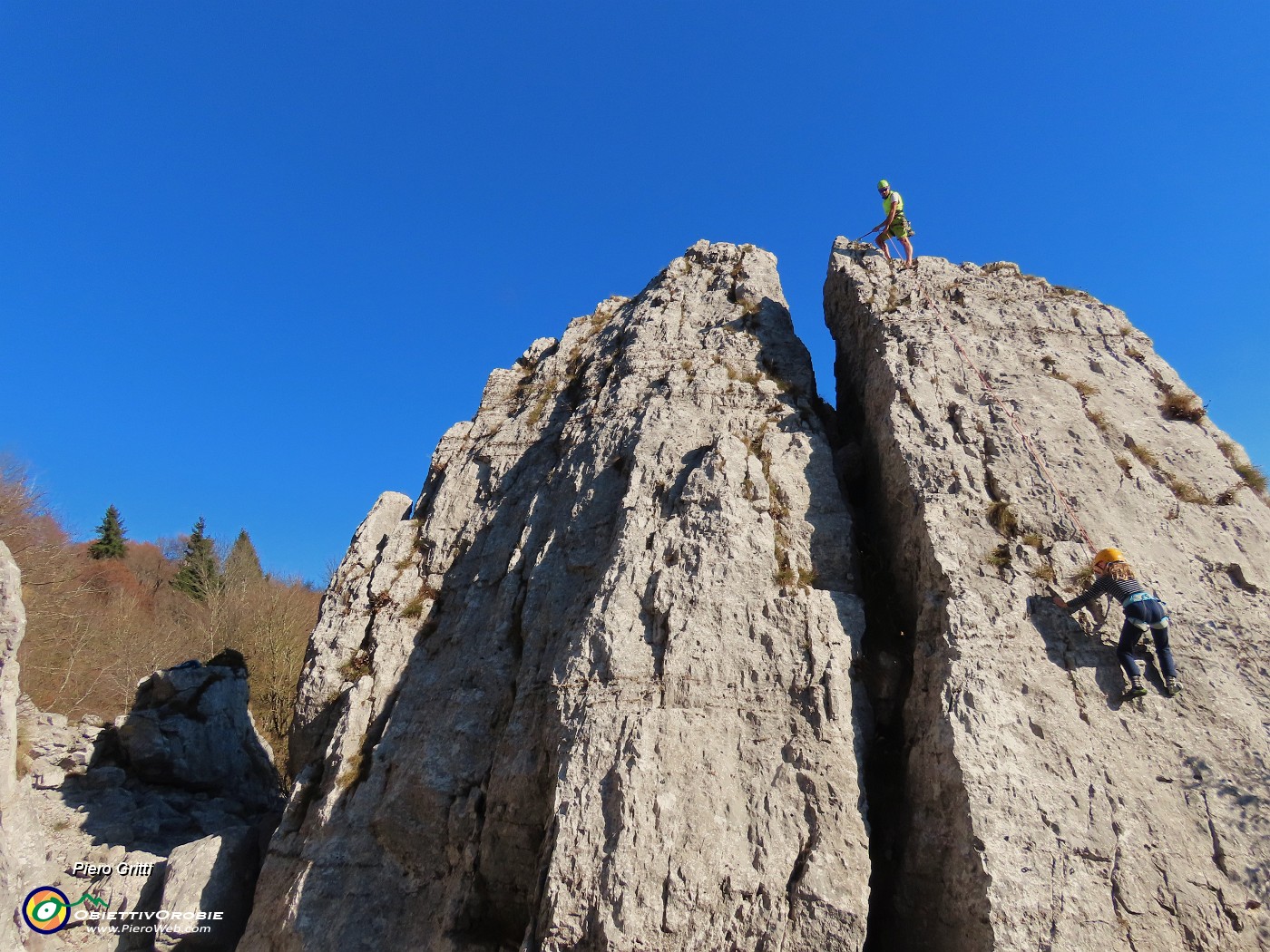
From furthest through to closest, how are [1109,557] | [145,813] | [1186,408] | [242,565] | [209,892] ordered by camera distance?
[242,565]
[145,813]
[1186,408]
[209,892]
[1109,557]

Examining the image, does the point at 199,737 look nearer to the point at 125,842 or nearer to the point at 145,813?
the point at 145,813

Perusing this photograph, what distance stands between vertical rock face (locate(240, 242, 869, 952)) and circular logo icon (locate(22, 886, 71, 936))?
4689mm

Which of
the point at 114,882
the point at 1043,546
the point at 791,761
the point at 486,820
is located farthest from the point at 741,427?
the point at 114,882

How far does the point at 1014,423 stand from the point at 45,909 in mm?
21867

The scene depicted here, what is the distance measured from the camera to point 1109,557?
941cm

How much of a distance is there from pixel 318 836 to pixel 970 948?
10.6m

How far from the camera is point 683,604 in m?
10.5

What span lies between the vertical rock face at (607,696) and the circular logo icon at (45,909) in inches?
185

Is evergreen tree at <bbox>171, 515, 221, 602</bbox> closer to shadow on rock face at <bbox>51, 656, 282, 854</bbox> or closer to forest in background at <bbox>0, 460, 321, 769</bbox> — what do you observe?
forest in background at <bbox>0, 460, 321, 769</bbox>

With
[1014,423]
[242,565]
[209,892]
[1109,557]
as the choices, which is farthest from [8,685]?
[242,565]

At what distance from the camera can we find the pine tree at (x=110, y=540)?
201ft

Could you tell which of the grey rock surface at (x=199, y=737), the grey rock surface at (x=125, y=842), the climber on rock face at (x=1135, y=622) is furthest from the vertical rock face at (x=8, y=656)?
the climber on rock face at (x=1135, y=622)

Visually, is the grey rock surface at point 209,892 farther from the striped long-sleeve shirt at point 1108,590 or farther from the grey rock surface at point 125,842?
the striped long-sleeve shirt at point 1108,590

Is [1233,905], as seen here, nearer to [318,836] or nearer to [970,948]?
[970,948]
